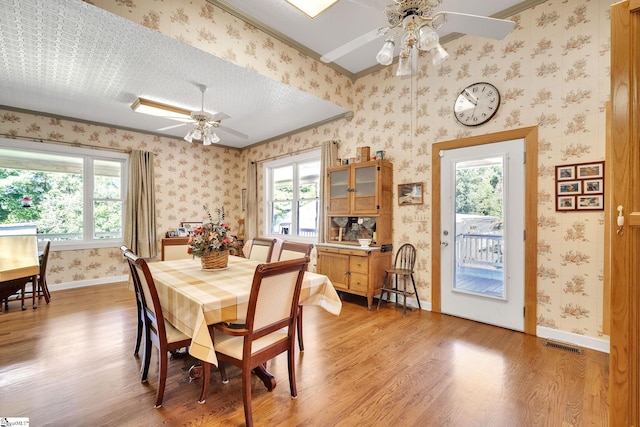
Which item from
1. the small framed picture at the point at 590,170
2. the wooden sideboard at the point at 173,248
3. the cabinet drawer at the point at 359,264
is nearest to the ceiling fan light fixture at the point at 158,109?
the wooden sideboard at the point at 173,248

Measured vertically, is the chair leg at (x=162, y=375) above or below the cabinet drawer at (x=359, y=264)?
below

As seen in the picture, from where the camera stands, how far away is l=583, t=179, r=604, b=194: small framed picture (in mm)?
2445

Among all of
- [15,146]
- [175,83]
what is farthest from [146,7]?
[15,146]

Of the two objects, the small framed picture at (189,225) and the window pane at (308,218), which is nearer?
the window pane at (308,218)

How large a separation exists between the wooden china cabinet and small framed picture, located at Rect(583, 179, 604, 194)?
Answer: 197 centimetres

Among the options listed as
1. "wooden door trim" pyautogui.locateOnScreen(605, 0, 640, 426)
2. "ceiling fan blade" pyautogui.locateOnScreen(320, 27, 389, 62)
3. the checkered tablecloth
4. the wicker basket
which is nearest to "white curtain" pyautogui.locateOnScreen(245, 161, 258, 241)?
the checkered tablecloth

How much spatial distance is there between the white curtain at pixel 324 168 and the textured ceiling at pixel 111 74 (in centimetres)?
51

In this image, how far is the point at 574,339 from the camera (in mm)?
2576

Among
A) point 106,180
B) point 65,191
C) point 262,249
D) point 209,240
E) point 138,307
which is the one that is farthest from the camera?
point 106,180

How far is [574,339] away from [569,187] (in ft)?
4.61

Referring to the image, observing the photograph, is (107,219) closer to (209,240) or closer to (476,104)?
(209,240)

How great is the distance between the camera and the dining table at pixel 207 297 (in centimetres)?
151

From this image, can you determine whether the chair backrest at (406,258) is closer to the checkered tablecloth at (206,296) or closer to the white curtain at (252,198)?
the checkered tablecloth at (206,296)

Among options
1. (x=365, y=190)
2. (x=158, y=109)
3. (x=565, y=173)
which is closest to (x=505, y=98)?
(x=565, y=173)
